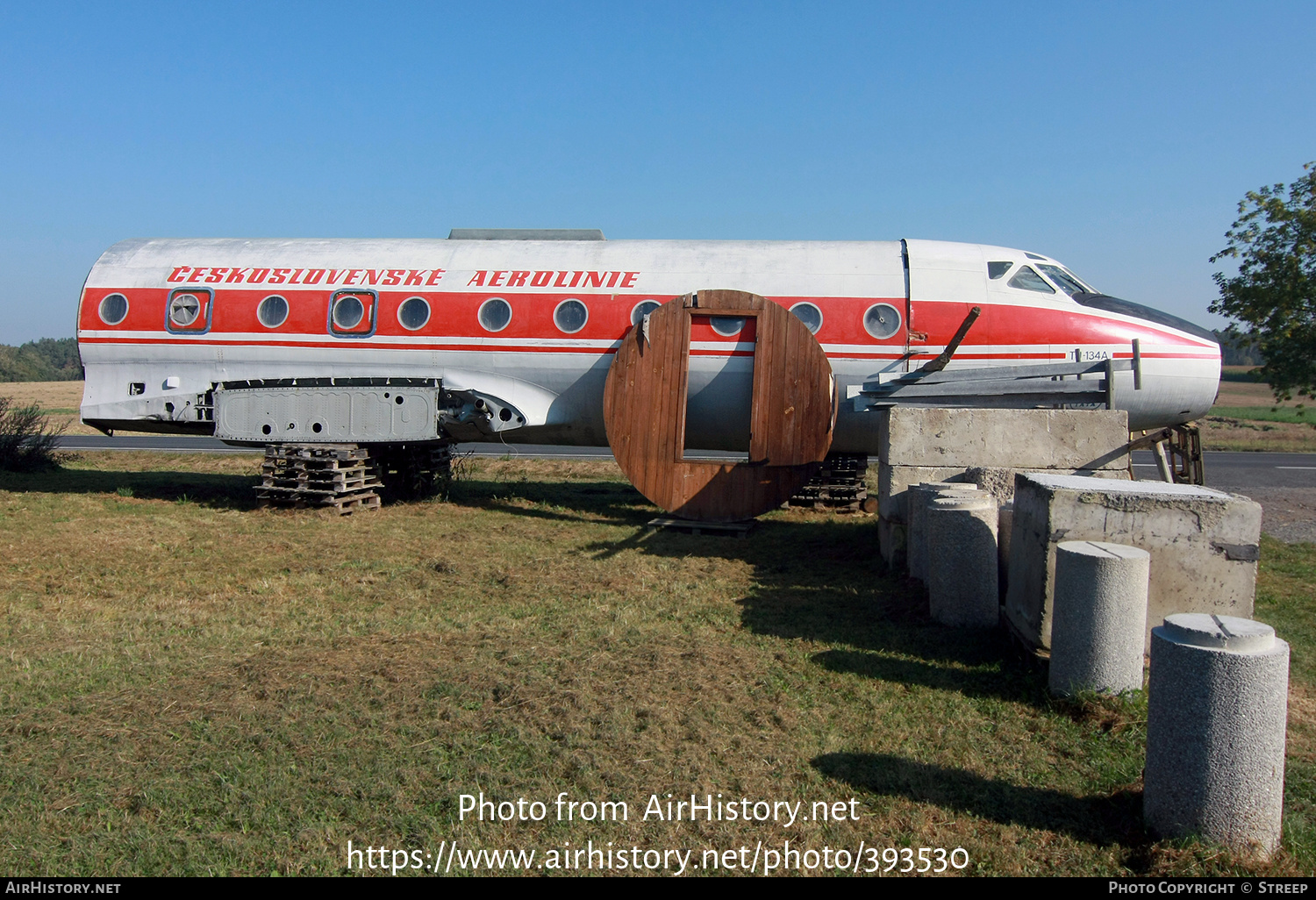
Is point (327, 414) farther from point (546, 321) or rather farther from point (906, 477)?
point (906, 477)

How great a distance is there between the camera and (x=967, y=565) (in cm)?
679

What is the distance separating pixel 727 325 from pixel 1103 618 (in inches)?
304

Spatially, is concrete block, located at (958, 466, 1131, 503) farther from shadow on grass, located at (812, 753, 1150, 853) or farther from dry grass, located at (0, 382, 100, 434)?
dry grass, located at (0, 382, 100, 434)

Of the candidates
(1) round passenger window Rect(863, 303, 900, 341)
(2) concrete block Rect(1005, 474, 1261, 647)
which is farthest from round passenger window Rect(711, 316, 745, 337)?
(2) concrete block Rect(1005, 474, 1261, 647)

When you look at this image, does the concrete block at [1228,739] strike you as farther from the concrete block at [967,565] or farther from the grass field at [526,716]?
the concrete block at [967,565]

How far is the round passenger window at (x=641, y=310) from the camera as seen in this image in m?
12.5

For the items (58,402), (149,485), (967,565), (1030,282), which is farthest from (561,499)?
(58,402)

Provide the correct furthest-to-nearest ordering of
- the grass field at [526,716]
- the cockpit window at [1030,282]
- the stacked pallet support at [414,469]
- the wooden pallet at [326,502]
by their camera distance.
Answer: the stacked pallet support at [414,469], the wooden pallet at [326,502], the cockpit window at [1030,282], the grass field at [526,716]

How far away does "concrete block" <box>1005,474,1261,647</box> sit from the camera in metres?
5.72

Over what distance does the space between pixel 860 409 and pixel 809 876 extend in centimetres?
856

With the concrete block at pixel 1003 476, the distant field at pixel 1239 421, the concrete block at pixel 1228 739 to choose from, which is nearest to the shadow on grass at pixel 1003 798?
the concrete block at pixel 1228 739

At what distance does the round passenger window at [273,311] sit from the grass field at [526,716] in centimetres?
458

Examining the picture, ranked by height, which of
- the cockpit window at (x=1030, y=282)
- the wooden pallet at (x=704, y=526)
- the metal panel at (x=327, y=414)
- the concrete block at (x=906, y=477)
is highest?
the cockpit window at (x=1030, y=282)

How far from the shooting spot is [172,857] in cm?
366
